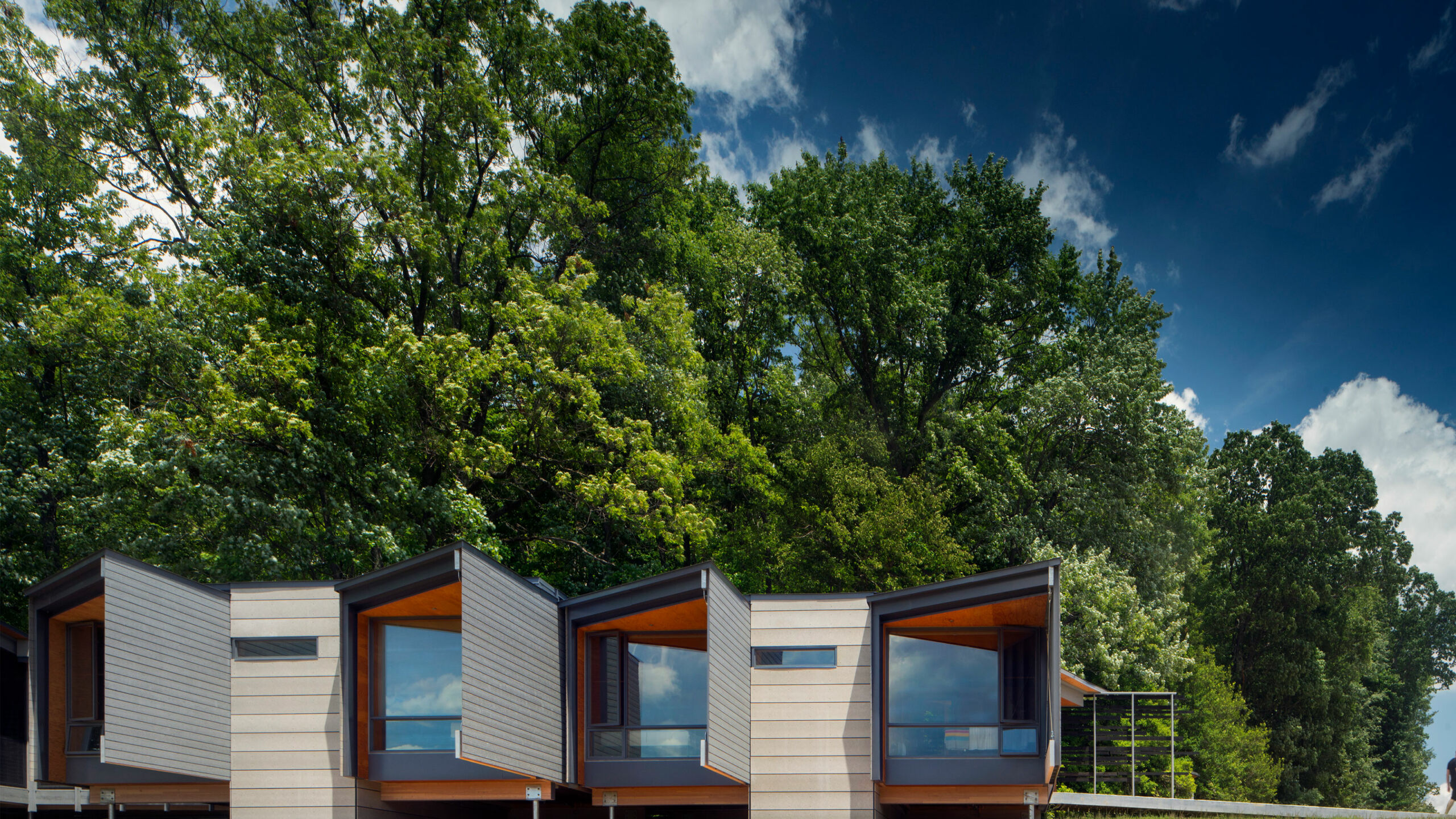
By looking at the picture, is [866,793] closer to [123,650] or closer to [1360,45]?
[123,650]

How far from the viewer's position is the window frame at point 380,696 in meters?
11.9

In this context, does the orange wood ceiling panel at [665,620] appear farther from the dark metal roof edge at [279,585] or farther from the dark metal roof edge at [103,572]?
the dark metal roof edge at [103,572]

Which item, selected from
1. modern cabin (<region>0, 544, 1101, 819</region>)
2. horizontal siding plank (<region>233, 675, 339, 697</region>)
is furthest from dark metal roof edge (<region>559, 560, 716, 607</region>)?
horizontal siding plank (<region>233, 675, 339, 697</region>)

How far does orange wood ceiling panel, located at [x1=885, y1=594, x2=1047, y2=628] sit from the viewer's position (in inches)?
481

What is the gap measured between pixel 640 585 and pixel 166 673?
6207 millimetres

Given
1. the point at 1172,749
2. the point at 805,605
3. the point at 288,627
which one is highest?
the point at 805,605

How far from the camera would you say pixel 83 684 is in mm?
13266

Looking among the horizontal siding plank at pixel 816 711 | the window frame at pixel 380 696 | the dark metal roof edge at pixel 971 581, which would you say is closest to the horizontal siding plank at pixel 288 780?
the window frame at pixel 380 696

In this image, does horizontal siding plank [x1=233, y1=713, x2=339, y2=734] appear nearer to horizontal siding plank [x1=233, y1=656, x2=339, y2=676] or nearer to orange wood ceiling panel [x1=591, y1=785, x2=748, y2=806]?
horizontal siding plank [x1=233, y1=656, x2=339, y2=676]

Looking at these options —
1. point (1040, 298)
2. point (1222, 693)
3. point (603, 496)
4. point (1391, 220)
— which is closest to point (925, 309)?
point (1040, 298)

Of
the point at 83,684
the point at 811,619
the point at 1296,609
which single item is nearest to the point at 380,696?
the point at 83,684

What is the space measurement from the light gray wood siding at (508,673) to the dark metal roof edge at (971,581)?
4.65m

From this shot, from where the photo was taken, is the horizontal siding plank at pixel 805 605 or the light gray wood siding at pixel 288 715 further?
the horizontal siding plank at pixel 805 605

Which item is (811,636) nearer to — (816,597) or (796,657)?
(796,657)
